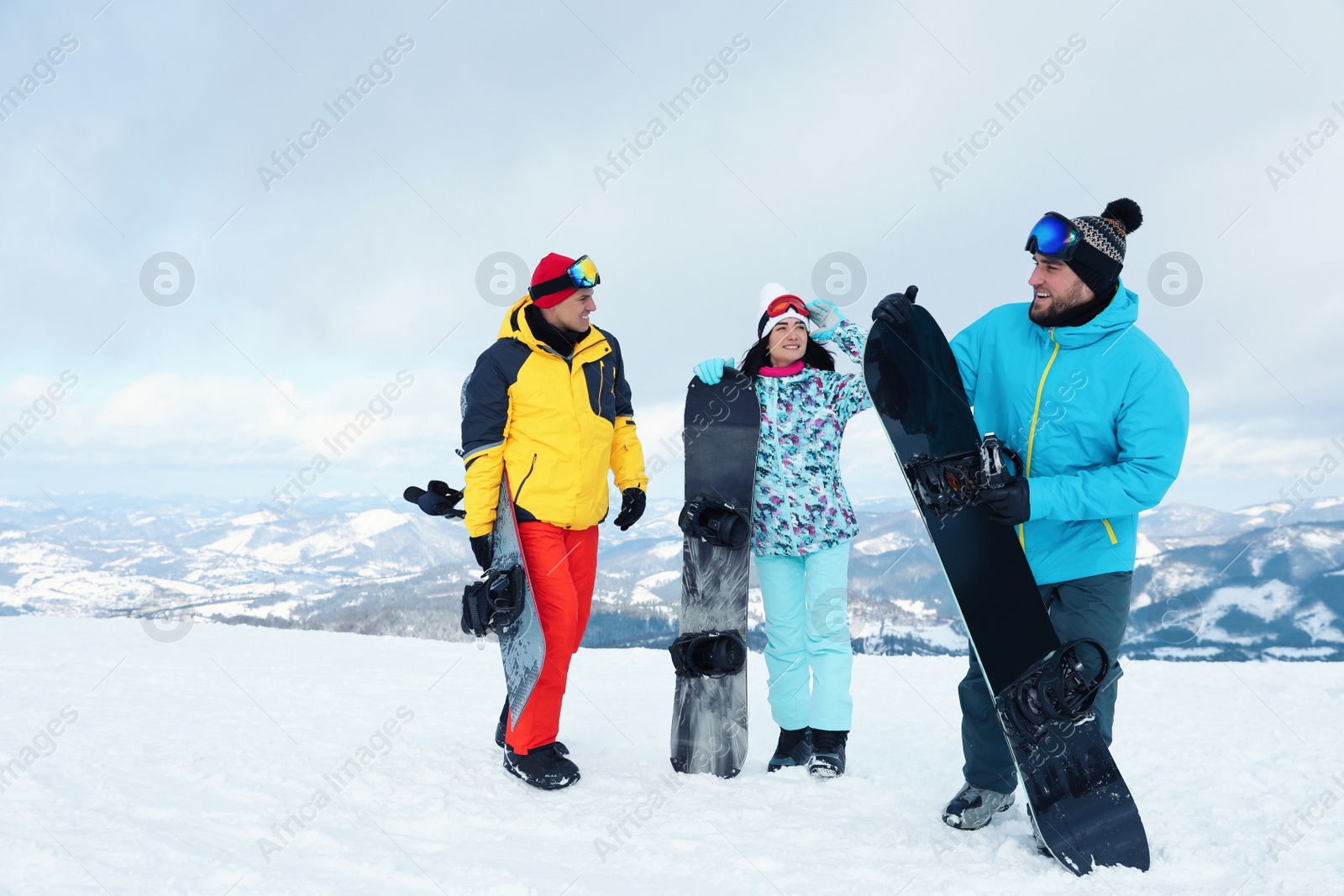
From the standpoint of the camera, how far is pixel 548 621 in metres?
3.51

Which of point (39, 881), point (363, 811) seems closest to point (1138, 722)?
point (363, 811)

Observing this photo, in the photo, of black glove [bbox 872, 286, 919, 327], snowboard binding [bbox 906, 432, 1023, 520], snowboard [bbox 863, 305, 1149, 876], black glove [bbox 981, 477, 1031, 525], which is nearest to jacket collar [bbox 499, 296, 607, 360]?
black glove [bbox 872, 286, 919, 327]

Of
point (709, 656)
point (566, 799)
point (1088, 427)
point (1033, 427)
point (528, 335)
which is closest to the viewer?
point (1088, 427)

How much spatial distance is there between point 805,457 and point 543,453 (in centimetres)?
127

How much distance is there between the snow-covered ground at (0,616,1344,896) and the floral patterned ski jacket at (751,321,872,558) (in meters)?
1.15

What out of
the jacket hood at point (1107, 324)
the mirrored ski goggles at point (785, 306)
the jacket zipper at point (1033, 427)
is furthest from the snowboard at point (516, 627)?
the jacket hood at point (1107, 324)

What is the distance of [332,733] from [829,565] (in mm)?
2818

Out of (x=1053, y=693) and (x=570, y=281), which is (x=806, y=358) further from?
(x=1053, y=693)

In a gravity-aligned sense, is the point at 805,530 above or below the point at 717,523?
above

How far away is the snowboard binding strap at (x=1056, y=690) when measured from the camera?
2.66 metres

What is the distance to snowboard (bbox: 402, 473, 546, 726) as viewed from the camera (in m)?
3.48

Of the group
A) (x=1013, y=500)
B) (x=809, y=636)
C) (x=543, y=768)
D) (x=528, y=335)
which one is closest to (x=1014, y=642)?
(x=1013, y=500)

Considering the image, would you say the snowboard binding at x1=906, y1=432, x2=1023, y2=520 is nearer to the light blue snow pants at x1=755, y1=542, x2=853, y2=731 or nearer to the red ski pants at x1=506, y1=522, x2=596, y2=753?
the light blue snow pants at x1=755, y1=542, x2=853, y2=731

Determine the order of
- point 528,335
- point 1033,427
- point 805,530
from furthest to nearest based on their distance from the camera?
point 805,530 < point 528,335 < point 1033,427
